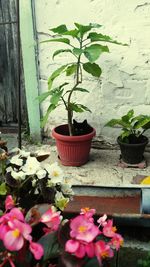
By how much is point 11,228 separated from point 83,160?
2014 millimetres

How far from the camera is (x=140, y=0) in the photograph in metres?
→ 2.57

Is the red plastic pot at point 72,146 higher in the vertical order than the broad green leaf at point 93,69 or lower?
lower

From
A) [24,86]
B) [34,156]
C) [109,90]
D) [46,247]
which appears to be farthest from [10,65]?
[46,247]

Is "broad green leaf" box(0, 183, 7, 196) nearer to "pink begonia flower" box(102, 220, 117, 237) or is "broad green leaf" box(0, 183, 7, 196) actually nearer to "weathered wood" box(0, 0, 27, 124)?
"pink begonia flower" box(102, 220, 117, 237)

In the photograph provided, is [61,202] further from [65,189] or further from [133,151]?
[133,151]

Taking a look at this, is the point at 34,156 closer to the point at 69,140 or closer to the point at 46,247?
the point at 46,247

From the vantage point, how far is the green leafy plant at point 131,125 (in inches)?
102

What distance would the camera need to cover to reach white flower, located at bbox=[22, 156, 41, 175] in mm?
1042

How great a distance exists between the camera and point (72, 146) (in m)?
2.69

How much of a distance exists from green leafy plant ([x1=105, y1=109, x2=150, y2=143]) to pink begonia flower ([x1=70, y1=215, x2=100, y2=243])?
5.85ft

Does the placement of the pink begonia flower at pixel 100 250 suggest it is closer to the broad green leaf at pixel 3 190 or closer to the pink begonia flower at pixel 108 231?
the pink begonia flower at pixel 108 231

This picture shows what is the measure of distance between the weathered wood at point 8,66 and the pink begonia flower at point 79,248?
2.49 metres

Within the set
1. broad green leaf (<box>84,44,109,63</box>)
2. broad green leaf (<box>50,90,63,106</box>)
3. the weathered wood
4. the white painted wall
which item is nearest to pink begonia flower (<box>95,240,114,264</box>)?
broad green leaf (<box>84,44,109,63</box>)

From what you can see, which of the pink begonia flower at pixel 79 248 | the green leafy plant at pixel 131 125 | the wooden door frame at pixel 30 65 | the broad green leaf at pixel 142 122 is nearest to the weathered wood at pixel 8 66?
the wooden door frame at pixel 30 65
